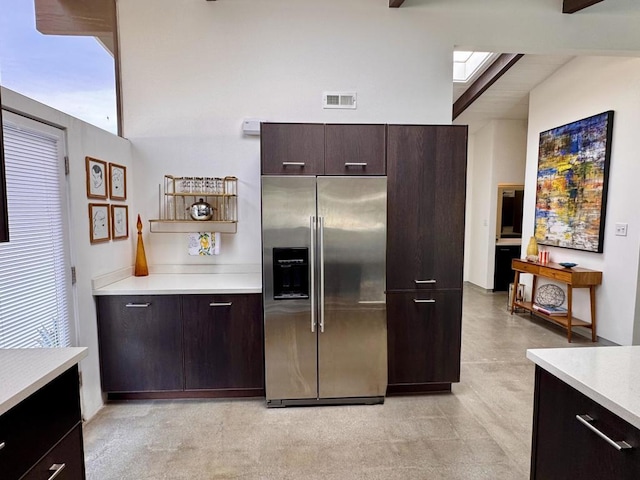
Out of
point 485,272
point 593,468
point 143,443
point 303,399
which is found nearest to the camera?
point 593,468

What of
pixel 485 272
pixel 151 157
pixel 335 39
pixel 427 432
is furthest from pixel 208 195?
pixel 485 272

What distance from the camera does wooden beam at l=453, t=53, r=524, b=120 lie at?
163 inches

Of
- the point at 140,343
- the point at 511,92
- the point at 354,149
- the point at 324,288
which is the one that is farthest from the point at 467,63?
the point at 140,343

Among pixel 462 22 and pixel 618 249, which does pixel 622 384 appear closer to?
pixel 462 22

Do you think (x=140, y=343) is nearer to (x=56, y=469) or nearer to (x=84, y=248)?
(x=84, y=248)

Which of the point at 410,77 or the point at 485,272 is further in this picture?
the point at 485,272

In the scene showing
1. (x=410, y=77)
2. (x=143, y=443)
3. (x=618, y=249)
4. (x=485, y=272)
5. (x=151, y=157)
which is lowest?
(x=143, y=443)

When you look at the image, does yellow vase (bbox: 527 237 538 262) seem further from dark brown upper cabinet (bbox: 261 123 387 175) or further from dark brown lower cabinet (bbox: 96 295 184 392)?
dark brown lower cabinet (bbox: 96 295 184 392)

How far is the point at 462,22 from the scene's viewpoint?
3.00 m

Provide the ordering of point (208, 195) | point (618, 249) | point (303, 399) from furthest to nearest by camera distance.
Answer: point (618, 249), point (208, 195), point (303, 399)

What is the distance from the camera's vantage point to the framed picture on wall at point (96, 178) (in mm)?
2411

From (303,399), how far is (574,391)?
1.91 metres

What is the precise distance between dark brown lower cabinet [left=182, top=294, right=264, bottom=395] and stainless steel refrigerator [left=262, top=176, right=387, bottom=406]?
0.42 ft

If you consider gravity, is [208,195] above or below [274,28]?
below
